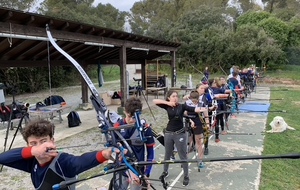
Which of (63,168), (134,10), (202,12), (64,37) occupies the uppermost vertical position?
(134,10)

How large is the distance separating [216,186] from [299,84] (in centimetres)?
1967

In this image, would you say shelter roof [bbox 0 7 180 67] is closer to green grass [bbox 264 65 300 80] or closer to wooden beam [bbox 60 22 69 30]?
wooden beam [bbox 60 22 69 30]

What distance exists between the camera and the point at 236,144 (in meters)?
5.96

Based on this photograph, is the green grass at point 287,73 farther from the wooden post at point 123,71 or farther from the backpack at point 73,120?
the backpack at point 73,120

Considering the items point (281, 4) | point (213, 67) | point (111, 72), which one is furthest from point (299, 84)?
point (281, 4)

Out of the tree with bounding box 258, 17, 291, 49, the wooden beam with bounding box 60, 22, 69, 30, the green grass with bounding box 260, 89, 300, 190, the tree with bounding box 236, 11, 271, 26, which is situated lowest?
the green grass with bounding box 260, 89, 300, 190

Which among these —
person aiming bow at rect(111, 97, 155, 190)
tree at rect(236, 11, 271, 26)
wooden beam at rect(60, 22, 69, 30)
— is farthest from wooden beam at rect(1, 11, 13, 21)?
tree at rect(236, 11, 271, 26)

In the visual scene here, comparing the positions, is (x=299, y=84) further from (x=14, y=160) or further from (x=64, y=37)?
(x=14, y=160)

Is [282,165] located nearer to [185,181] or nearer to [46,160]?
[185,181]

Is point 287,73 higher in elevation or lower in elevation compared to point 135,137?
higher

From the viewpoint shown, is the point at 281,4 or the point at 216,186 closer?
the point at 216,186

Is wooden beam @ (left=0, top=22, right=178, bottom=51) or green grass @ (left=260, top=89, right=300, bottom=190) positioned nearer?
green grass @ (left=260, top=89, right=300, bottom=190)

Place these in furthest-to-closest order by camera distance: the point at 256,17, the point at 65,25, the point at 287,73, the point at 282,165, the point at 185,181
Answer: the point at 256,17
the point at 287,73
the point at 65,25
the point at 282,165
the point at 185,181

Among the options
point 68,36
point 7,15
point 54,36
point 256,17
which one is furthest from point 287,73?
point 7,15
